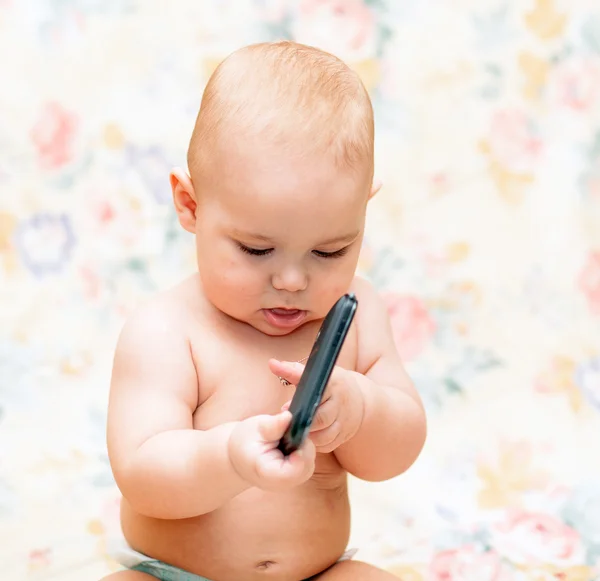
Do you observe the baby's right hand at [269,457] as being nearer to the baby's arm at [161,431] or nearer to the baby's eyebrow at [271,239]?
the baby's arm at [161,431]

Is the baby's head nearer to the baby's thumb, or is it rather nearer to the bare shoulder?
the bare shoulder

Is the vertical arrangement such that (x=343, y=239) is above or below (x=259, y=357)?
above

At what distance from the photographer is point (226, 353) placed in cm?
110

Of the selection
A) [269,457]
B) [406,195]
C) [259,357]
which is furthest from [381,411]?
[406,195]

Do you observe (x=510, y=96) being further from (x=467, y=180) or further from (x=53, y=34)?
(x=53, y=34)

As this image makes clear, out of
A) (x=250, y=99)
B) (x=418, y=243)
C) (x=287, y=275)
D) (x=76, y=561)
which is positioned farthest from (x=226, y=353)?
(x=418, y=243)

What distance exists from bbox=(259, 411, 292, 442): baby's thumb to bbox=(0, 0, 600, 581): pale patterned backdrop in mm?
708

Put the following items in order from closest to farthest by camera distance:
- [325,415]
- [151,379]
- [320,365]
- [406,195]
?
[320,365] < [325,415] < [151,379] < [406,195]

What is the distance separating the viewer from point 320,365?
33.6 inches

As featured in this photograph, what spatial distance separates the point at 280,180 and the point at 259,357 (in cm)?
20

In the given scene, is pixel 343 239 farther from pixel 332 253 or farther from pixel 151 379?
pixel 151 379

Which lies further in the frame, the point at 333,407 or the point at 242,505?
the point at 242,505

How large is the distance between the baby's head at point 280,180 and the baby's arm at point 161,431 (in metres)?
0.07

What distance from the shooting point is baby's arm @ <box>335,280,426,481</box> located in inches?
43.9
